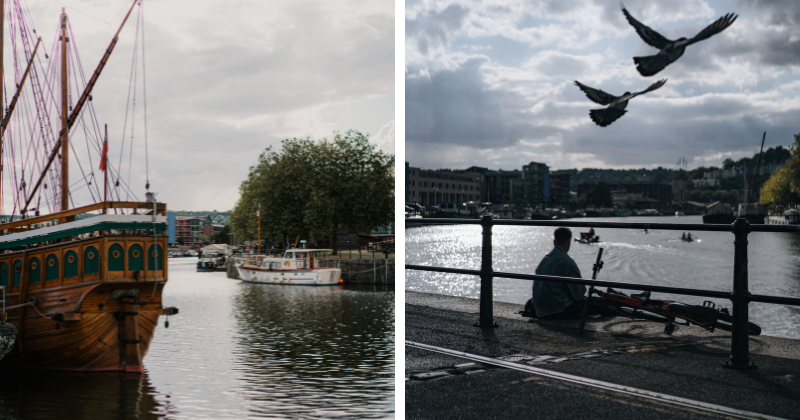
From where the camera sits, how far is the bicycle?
258 cm

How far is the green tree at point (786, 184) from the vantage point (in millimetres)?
4160

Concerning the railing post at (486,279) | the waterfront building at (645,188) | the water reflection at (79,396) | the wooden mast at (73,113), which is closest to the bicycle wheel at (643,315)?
the railing post at (486,279)

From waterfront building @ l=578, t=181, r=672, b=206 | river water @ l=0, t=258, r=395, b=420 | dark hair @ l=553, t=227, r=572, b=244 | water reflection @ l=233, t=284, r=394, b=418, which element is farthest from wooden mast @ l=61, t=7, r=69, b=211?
dark hair @ l=553, t=227, r=572, b=244

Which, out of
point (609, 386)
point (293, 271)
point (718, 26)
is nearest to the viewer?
point (609, 386)

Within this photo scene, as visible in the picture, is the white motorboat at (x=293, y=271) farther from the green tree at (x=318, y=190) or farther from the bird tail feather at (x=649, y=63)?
the bird tail feather at (x=649, y=63)

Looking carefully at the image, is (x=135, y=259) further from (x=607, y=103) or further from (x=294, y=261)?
(x=294, y=261)

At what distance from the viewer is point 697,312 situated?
8.56 feet

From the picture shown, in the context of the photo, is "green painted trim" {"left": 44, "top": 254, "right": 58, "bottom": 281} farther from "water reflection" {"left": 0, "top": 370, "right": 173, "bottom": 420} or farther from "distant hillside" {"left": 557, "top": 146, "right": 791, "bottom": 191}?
"distant hillside" {"left": 557, "top": 146, "right": 791, "bottom": 191}

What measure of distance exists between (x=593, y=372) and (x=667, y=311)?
32.5 inches

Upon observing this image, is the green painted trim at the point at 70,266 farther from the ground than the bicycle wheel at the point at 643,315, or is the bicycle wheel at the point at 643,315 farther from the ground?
the bicycle wheel at the point at 643,315

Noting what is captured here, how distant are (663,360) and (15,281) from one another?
13.5 m

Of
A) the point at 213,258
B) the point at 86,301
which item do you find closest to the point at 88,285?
the point at 86,301

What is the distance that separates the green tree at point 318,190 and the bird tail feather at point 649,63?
99.8ft

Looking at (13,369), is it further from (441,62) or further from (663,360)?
(663,360)
